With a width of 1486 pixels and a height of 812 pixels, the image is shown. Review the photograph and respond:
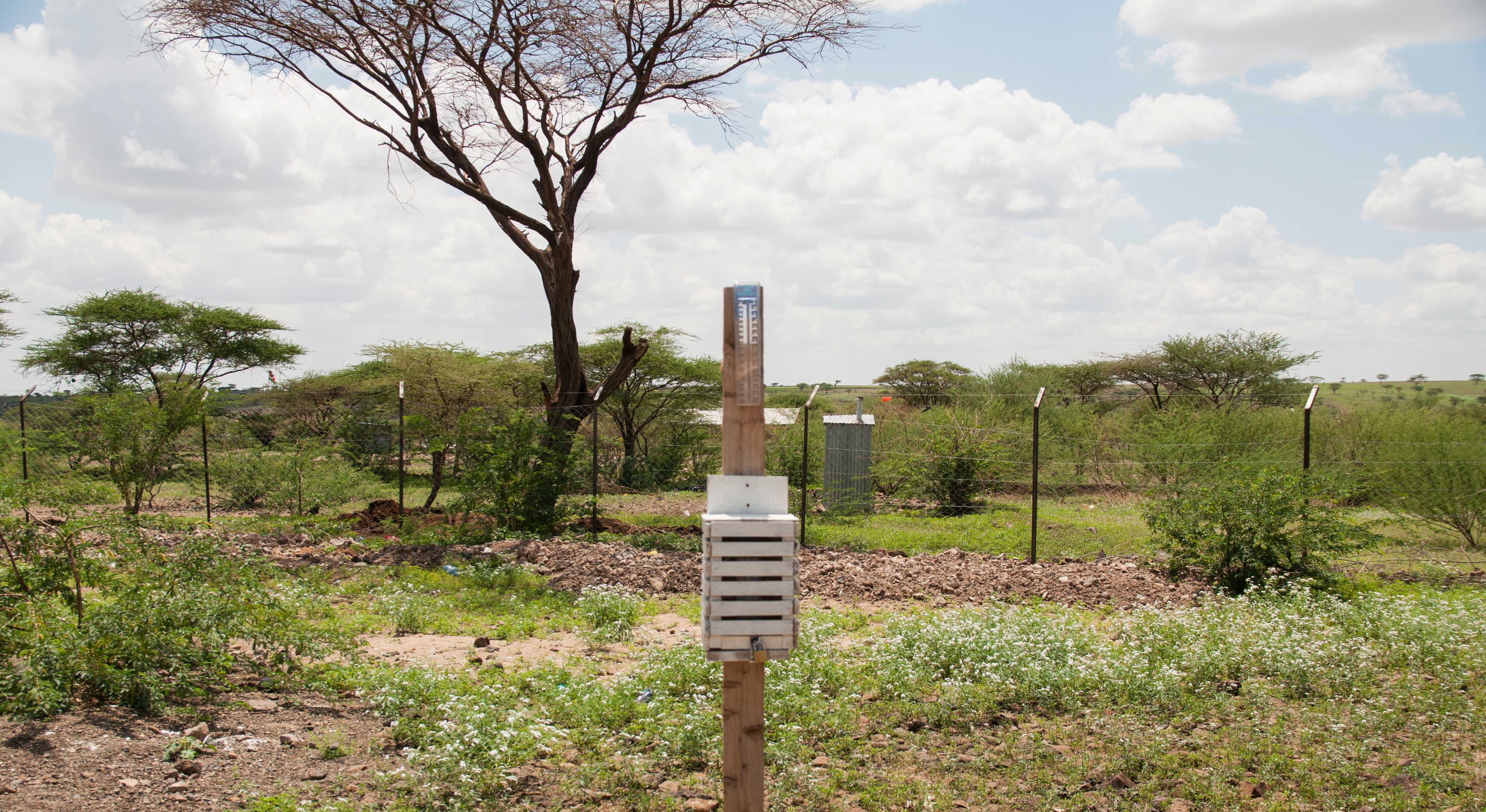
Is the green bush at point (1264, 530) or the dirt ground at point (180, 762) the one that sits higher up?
the green bush at point (1264, 530)

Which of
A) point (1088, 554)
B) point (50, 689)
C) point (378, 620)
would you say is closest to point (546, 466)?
point (378, 620)

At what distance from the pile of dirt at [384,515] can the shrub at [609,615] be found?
15.8ft

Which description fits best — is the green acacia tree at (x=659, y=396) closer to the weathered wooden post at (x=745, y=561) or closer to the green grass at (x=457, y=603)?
the green grass at (x=457, y=603)

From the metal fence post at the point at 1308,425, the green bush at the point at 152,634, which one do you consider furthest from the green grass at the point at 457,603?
the metal fence post at the point at 1308,425

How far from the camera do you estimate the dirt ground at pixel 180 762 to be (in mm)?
3129

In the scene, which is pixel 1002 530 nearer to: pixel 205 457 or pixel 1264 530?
pixel 1264 530

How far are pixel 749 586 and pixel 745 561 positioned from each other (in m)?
0.08

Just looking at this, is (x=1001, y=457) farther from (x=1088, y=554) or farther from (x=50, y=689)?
(x=50, y=689)

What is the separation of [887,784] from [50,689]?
136 inches

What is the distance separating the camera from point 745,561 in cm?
263

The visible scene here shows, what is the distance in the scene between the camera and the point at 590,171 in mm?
12172

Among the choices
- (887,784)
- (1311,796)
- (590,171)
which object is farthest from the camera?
(590,171)

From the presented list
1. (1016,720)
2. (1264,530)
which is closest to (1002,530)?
(1264,530)

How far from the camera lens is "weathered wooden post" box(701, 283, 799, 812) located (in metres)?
2.62
